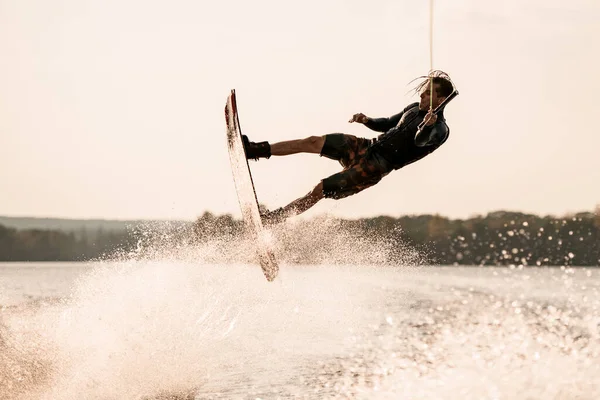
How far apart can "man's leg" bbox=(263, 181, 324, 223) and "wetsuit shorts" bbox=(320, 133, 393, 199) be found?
0.13 meters

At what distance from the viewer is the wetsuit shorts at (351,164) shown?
27.0 feet

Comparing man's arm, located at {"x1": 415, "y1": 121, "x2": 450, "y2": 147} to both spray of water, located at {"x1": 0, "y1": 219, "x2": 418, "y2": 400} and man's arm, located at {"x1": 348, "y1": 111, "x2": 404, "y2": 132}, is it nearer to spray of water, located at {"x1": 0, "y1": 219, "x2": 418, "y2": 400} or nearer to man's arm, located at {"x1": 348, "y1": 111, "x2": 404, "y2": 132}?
man's arm, located at {"x1": 348, "y1": 111, "x2": 404, "y2": 132}

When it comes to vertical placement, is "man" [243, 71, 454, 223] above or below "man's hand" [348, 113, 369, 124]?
below

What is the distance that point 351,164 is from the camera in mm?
8281

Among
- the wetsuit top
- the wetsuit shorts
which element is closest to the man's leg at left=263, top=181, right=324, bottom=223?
the wetsuit shorts

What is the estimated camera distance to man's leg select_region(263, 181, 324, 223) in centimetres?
835

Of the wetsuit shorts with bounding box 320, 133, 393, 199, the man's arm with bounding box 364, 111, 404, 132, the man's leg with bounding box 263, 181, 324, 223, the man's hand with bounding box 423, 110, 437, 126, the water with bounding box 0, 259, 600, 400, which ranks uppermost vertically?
the man's arm with bounding box 364, 111, 404, 132

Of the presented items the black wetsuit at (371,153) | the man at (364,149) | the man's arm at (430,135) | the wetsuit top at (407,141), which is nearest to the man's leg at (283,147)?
the man at (364,149)

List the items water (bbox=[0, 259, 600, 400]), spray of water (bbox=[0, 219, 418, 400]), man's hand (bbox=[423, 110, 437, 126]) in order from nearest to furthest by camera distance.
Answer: man's hand (bbox=[423, 110, 437, 126]) → spray of water (bbox=[0, 219, 418, 400]) → water (bbox=[0, 259, 600, 400])

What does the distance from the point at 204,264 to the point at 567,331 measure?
16832 mm

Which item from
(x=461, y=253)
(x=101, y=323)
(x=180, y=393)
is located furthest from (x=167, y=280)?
(x=461, y=253)

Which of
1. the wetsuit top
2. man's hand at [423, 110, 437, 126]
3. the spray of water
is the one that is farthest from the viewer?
the spray of water

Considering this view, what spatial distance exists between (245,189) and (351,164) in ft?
4.04

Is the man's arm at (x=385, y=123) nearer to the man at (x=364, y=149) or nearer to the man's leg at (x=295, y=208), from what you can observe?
the man at (x=364, y=149)
